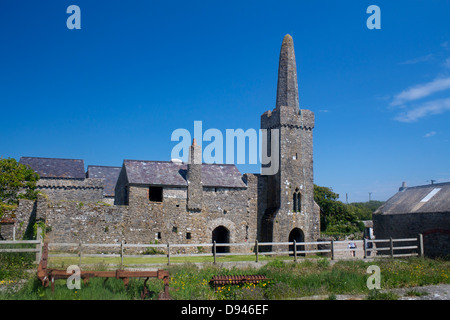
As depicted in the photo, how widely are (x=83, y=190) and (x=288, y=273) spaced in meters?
26.2

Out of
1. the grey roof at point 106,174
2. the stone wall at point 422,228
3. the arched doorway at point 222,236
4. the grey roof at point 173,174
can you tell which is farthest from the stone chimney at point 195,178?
the grey roof at point 106,174

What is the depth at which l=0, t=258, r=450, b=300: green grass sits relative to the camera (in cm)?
1068

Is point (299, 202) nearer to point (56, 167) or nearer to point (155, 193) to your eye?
point (155, 193)

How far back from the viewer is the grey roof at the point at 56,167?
37906 millimetres

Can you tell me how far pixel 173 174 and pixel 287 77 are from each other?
1134cm

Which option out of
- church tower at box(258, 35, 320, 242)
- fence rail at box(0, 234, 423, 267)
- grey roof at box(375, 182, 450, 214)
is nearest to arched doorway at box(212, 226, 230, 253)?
fence rail at box(0, 234, 423, 267)

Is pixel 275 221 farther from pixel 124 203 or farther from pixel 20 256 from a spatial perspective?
pixel 20 256

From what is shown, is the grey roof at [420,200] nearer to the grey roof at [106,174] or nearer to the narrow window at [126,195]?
the narrow window at [126,195]

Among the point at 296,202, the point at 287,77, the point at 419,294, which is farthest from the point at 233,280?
the point at 287,77

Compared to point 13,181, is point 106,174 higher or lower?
higher

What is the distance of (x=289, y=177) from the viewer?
27.8 metres

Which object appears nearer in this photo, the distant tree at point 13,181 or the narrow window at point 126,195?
the distant tree at point 13,181

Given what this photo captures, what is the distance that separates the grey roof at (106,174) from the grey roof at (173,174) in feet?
55.4
